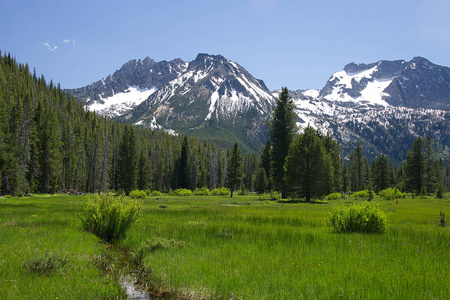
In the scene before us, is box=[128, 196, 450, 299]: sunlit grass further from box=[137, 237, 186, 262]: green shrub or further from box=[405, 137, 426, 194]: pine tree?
box=[405, 137, 426, 194]: pine tree

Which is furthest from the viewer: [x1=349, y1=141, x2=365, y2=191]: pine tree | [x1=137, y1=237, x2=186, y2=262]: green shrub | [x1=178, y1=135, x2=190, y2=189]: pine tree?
[x1=349, y1=141, x2=365, y2=191]: pine tree

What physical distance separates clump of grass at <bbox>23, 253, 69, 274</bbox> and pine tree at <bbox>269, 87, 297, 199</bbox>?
137ft

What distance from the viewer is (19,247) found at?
8492 mm

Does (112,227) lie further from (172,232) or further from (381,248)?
(381,248)

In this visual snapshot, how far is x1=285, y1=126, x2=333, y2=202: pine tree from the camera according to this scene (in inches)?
1531

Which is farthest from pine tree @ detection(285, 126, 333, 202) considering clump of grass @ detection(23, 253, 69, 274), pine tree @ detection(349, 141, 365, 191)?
pine tree @ detection(349, 141, 365, 191)

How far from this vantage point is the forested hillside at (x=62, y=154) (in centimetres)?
5028

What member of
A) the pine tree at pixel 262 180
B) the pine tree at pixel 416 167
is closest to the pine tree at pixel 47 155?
the pine tree at pixel 262 180

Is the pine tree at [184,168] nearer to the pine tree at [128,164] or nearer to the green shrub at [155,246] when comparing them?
the pine tree at [128,164]

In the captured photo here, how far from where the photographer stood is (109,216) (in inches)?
452

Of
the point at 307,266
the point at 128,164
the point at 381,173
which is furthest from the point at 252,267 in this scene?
the point at 381,173

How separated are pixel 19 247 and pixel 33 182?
61.9m

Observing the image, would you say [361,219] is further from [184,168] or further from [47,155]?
[184,168]

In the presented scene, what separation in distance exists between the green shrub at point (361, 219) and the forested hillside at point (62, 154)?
53067 mm
